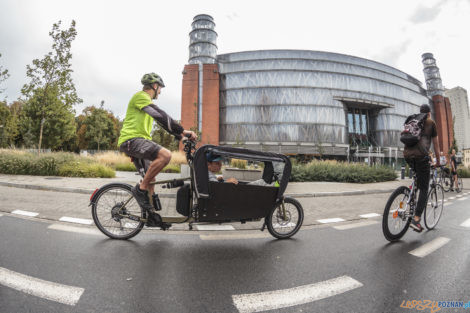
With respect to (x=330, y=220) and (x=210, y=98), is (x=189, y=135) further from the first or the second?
(x=210, y=98)

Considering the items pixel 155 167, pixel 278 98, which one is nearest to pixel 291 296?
pixel 155 167

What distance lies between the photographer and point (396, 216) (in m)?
3.27

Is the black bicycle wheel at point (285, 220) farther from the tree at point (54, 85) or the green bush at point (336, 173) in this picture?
the tree at point (54, 85)

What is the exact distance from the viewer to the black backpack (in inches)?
134

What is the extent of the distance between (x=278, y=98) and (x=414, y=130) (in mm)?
37048

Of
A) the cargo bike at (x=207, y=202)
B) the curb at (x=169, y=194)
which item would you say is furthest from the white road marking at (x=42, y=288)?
the curb at (x=169, y=194)

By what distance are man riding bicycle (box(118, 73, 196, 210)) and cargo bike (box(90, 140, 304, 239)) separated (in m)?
0.12

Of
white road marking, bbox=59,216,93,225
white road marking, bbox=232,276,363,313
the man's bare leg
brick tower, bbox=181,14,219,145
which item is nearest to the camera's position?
white road marking, bbox=232,276,363,313

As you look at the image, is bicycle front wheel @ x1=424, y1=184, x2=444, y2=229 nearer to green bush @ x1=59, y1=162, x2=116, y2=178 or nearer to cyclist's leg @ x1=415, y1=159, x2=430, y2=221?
cyclist's leg @ x1=415, y1=159, x2=430, y2=221

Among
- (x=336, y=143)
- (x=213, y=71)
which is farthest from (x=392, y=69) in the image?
(x=213, y=71)

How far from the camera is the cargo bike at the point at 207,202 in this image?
2713 mm

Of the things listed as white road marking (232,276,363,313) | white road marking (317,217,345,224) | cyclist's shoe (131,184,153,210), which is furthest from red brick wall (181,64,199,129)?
white road marking (232,276,363,313)

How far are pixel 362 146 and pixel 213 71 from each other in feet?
98.7

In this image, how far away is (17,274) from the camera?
1.91 metres
